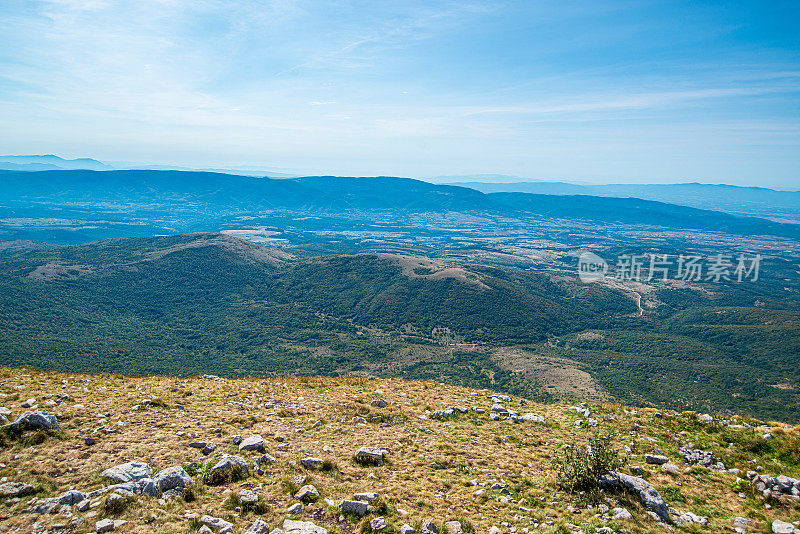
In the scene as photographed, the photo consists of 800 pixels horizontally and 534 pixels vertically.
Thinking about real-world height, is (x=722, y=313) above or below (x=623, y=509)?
below

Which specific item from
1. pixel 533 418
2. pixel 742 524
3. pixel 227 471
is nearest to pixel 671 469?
pixel 742 524

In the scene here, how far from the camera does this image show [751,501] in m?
11.7

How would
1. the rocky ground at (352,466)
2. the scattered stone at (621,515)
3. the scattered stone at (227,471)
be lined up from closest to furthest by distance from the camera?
1. the rocky ground at (352,466)
2. the scattered stone at (621,515)
3. the scattered stone at (227,471)

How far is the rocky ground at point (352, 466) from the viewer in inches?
379

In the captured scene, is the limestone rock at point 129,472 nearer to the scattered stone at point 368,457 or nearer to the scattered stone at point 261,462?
the scattered stone at point 261,462

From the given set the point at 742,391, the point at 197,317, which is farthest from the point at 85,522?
the point at 197,317

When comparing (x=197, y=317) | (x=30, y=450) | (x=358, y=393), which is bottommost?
(x=197, y=317)

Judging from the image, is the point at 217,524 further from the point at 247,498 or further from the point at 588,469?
the point at 588,469

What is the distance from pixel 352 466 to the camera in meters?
12.7

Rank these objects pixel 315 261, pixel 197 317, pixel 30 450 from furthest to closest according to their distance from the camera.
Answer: pixel 315 261 < pixel 197 317 < pixel 30 450

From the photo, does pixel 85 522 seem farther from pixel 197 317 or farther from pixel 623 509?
pixel 197 317

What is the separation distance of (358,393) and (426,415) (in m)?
4.66

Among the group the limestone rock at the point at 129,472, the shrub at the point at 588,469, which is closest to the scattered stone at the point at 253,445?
the limestone rock at the point at 129,472

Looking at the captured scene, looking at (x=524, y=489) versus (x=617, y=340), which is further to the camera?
(x=617, y=340)
